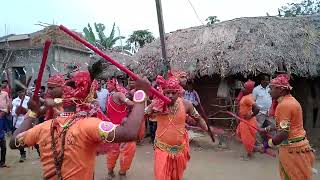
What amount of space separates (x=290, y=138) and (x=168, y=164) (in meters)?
1.67

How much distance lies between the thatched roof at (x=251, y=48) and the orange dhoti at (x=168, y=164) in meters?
→ 6.40

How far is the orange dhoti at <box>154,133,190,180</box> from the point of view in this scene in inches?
217

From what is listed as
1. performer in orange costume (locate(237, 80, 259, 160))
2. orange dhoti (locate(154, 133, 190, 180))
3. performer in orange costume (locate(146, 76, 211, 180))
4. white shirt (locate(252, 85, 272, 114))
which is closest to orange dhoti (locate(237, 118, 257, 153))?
performer in orange costume (locate(237, 80, 259, 160))

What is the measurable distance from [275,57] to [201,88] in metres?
3.44

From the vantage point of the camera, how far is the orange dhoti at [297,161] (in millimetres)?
5289

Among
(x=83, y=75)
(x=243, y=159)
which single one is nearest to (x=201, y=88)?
(x=243, y=159)

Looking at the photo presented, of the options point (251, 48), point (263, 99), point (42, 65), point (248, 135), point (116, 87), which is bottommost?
point (248, 135)

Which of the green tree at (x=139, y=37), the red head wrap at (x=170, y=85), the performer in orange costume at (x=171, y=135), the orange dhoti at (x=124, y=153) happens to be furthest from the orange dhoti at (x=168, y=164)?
the green tree at (x=139, y=37)

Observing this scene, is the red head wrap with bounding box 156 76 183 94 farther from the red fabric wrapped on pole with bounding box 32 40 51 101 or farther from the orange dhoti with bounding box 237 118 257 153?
the orange dhoti with bounding box 237 118 257 153

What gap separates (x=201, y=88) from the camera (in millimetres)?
14430

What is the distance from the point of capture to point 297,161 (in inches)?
209

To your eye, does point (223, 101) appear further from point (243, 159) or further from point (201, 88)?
point (243, 159)

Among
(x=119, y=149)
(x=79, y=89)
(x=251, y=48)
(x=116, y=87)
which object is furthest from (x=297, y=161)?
(x=251, y=48)

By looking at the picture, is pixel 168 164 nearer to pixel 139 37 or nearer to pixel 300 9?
pixel 300 9
